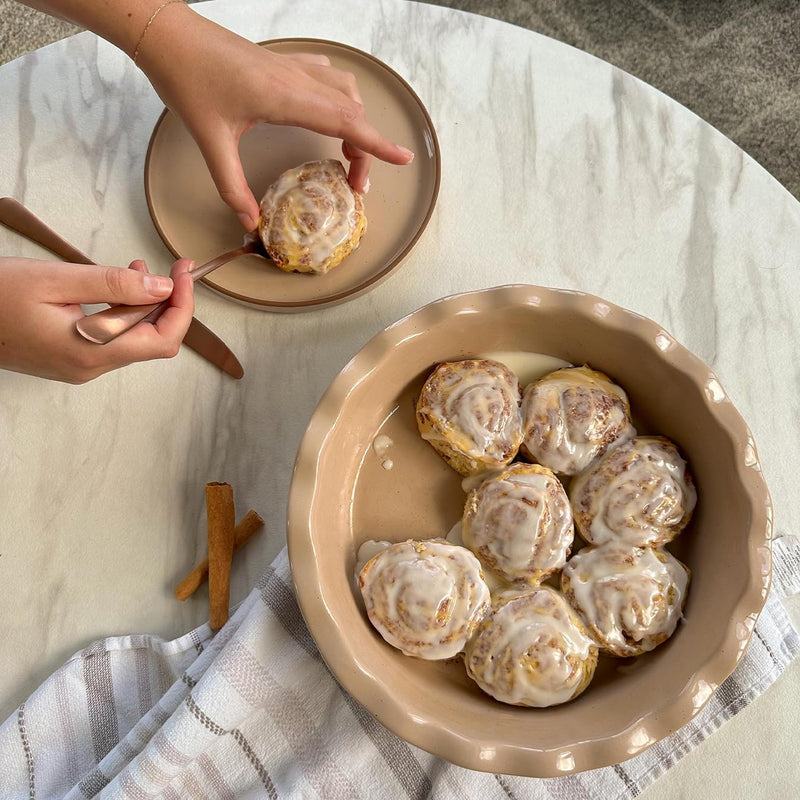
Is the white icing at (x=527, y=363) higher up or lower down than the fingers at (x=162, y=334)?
higher up

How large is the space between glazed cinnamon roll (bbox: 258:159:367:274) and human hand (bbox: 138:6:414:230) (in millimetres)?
44

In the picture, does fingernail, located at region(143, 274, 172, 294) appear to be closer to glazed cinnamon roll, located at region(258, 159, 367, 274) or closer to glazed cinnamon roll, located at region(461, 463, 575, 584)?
glazed cinnamon roll, located at region(258, 159, 367, 274)

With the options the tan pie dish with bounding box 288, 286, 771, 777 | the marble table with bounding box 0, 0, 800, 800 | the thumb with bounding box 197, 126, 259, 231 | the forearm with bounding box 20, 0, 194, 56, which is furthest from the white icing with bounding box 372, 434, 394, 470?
the forearm with bounding box 20, 0, 194, 56

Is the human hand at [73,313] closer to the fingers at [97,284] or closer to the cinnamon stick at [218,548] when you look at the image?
the fingers at [97,284]

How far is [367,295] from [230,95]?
0.32 metres

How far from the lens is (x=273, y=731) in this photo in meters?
1.04

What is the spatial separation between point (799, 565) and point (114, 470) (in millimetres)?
924

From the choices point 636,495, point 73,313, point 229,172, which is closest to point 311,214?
→ point 229,172

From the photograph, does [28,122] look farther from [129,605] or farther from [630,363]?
[630,363]

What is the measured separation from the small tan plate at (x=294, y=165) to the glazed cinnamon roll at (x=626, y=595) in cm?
47

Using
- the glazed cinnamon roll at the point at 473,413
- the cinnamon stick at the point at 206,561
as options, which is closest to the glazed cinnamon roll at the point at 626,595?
the glazed cinnamon roll at the point at 473,413

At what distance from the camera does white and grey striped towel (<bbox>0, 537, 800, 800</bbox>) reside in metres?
1.02

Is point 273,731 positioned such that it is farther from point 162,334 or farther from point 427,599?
point 162,334

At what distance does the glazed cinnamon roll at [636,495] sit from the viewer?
943 millimetres
